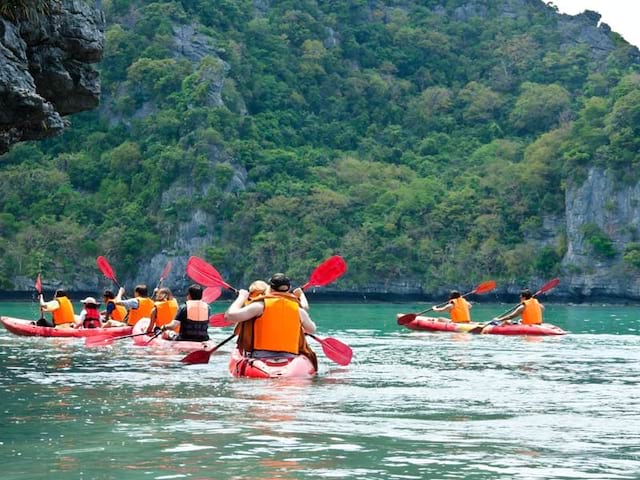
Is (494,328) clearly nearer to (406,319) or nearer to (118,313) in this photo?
(406,319)

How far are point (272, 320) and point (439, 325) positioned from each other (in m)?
14.1

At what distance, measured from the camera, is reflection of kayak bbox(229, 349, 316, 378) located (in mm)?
14688

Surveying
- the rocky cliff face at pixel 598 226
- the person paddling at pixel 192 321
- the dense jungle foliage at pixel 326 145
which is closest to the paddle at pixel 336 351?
the person paddling at pixel 192 321

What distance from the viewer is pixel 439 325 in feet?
93.5

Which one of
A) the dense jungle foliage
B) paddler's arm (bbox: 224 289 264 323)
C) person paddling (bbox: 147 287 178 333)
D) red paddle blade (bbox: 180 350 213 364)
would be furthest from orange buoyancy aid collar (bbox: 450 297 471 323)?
the dense jungle foliage

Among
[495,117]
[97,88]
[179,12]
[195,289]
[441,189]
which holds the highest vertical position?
[179,12]

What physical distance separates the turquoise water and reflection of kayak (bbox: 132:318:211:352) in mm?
442

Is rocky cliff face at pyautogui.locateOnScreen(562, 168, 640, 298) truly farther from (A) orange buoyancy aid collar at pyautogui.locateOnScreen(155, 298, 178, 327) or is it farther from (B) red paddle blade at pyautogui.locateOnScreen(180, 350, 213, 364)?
(B) red paddle blade at pyautogui.locateOnScreen(180, 350, 213, 364)

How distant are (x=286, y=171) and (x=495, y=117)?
21.4 m

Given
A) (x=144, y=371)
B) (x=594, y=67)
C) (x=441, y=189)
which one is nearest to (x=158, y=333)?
(x=144, y=371)

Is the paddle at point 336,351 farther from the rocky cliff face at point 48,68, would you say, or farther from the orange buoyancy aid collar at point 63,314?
the orange buoyancy aid collar at point 63,314

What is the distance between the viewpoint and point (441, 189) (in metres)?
85.1

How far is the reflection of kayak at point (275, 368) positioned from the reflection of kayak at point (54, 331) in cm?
781

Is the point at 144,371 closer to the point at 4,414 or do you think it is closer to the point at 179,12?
the point at 4,414
